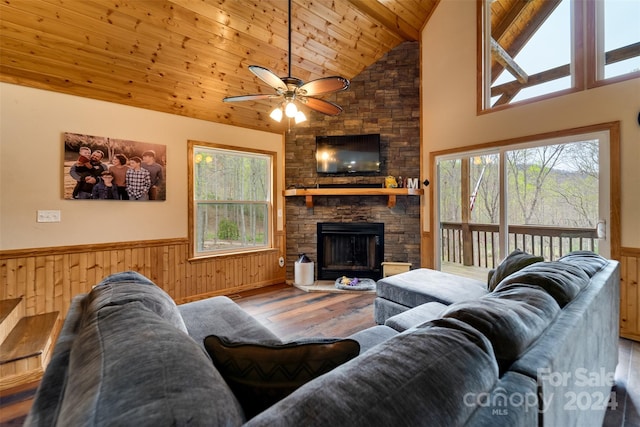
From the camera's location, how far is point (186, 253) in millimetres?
3879

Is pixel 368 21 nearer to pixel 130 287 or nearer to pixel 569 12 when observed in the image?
pixel 569 12

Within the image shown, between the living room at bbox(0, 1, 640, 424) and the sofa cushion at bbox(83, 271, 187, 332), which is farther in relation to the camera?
the living room at bbox(0, 1, 640, 424)

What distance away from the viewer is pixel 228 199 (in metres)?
4.33

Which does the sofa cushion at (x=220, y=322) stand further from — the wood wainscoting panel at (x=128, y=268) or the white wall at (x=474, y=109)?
the white wall at (x=474, y=109)

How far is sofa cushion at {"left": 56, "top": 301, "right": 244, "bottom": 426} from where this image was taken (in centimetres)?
51

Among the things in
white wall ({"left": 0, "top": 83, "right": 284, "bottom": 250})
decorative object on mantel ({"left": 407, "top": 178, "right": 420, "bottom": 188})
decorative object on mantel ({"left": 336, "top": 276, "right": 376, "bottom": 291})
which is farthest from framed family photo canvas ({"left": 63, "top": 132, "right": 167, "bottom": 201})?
decorative object on mantel ({"left": 407, "top": 178, "right": 420, "bottom": 188})

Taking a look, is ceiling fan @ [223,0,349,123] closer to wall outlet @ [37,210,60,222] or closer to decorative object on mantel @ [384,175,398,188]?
decorative object on mantel @ [384,175,398,188]

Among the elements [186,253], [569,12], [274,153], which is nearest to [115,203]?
[186,253]

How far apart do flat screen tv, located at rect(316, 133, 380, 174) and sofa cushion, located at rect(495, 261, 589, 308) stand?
10.5ft

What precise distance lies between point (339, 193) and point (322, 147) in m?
0.85

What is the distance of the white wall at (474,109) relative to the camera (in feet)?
8.82

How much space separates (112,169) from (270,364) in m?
3.54

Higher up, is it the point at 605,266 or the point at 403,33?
the point at 403,33

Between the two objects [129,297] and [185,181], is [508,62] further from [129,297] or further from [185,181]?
[129,297]
